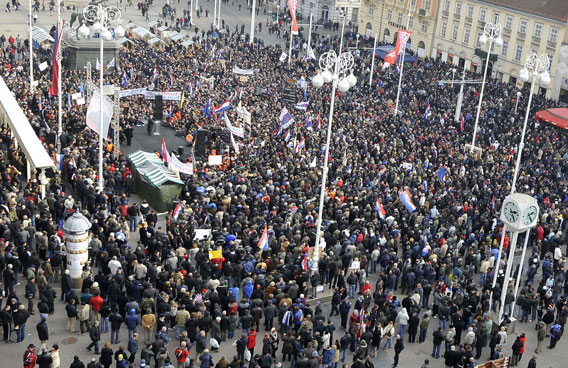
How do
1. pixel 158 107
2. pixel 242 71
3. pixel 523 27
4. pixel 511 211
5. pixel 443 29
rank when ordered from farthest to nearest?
pixel 443 29
pixel 523 27
pixel 242 71
pixel 158 107
pixel 511 211

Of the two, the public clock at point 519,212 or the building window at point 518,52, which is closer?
the public clock at point 519,212

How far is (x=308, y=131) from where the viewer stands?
4019 cm

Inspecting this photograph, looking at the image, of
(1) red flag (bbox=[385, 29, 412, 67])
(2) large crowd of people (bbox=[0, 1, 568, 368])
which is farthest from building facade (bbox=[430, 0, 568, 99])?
(2) large crowd of people (bbox=[0, 1, 568, 368])

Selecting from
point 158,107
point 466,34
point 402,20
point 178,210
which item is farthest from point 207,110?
point 402,20

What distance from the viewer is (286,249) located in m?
25.2

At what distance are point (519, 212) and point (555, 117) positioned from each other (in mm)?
23633

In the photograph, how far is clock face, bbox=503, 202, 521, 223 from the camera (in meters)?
22.8

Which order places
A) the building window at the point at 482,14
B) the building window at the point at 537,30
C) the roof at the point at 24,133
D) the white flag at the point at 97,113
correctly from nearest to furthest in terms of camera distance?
the roof at the point at 24,133 → the white flag at the point at 97,113 → the building window at the point at 537,30 → the building window at the point at 482,14

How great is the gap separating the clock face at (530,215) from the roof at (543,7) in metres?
37.9

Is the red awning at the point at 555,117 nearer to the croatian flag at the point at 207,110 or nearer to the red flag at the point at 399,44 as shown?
the red flag at the point at 399,44

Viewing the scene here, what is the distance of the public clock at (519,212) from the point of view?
22.7 meters

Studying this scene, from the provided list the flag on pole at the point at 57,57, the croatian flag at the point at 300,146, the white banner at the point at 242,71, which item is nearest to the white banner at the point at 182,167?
the croatian flag at the point at 300,146

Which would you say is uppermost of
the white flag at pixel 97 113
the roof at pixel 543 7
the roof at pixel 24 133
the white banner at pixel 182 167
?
the roof at pixel 543 7

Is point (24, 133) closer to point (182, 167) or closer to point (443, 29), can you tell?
point (182, 167)
